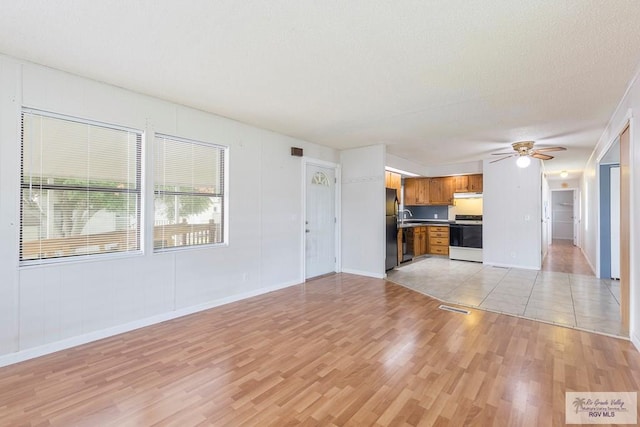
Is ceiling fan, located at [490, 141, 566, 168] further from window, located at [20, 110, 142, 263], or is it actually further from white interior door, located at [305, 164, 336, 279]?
window, located at [20, 110, 142, 263]

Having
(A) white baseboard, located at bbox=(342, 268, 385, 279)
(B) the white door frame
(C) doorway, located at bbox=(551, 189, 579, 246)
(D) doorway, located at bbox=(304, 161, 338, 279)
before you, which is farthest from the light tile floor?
(C) doorway, located at bbox=(551, 189, 579, 246)

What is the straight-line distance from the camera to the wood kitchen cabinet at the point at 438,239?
26.8 feet

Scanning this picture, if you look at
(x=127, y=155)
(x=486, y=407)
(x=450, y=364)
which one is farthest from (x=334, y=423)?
(x=127, y=155)

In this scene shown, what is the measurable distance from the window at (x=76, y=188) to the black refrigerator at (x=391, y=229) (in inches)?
174

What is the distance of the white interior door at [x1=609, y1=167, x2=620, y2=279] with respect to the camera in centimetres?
539

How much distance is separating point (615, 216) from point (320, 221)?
5434mm

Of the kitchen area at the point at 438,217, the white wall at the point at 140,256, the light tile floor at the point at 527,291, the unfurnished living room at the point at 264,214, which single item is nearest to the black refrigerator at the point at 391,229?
the kitchen area at the point at 438,217

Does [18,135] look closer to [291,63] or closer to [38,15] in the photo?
[38,15]

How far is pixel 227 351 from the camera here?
2.74 m

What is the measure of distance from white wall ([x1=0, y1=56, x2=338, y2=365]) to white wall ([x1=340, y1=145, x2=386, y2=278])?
4.10 feet

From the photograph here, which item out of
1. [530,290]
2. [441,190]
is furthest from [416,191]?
[530,290]

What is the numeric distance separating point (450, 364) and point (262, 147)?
3745 mm

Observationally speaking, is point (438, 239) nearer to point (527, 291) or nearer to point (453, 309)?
point (527, 291)

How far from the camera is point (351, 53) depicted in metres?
2.44
